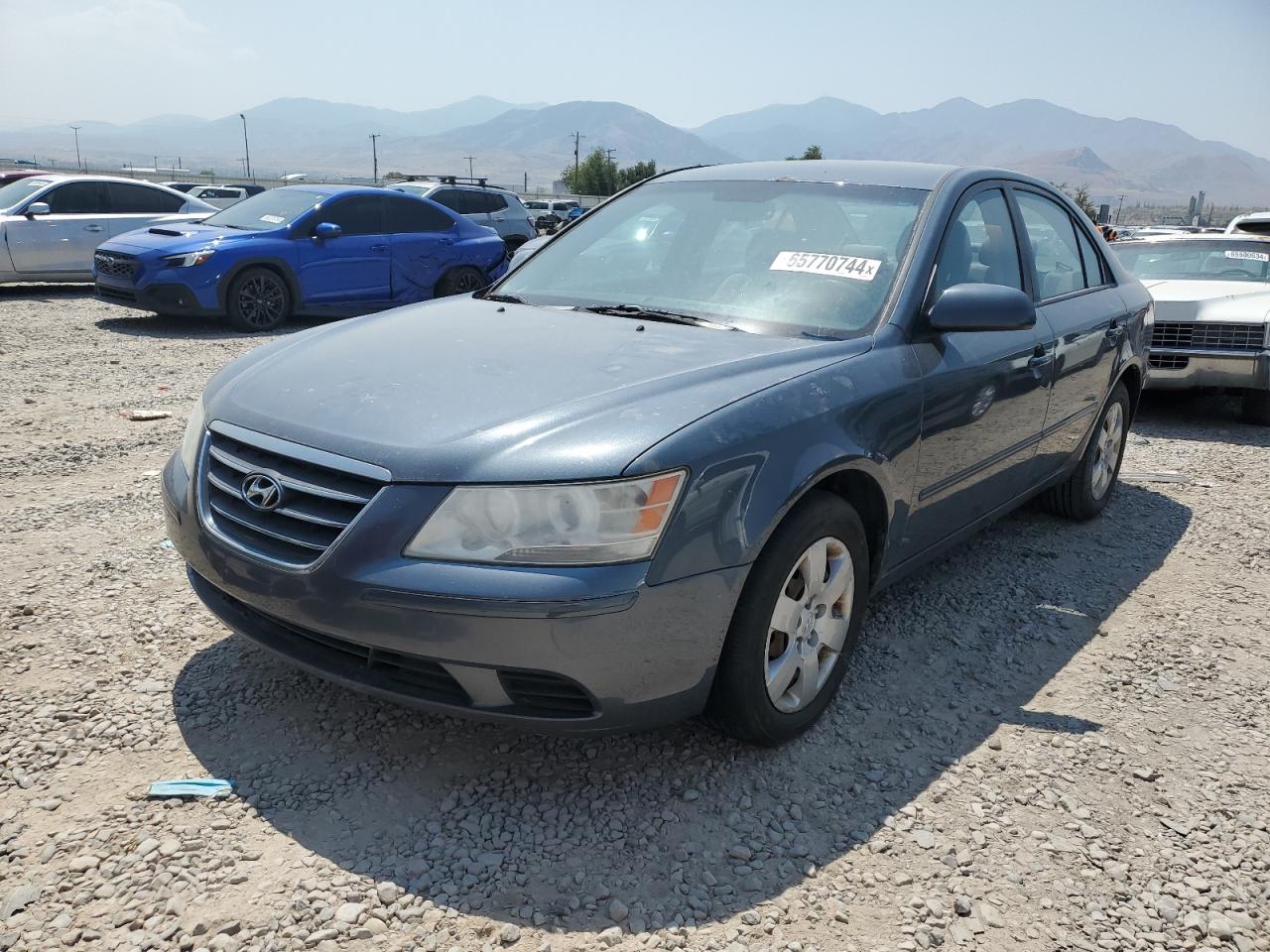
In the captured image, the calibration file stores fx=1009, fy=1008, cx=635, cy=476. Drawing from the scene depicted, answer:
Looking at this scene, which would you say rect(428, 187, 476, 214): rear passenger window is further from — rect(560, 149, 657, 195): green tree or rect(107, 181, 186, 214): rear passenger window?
rect(560, 149, 657, 195): green tree

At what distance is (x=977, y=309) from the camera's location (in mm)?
3145

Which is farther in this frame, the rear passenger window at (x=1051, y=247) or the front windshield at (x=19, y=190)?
the front windshield at (x=19, y=190)

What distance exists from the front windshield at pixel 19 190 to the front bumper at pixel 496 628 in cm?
1239

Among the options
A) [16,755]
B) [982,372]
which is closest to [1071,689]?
[982,372]

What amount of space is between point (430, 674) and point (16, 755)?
122 centimetres

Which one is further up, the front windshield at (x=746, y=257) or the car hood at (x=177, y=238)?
the front windshield at (x=746, y=257)

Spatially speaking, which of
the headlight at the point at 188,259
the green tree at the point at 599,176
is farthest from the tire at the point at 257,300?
the green tree at the point at 599,176

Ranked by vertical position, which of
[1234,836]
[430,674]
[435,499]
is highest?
[435,499]

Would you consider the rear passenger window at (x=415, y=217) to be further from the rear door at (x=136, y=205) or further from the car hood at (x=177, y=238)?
the rear door at (x=136, y=205)

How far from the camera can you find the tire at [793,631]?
2.55 m

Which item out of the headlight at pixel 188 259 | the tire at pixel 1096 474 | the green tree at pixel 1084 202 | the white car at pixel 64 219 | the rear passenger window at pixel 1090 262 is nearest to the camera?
the rear passenger window at pixel 1090 262

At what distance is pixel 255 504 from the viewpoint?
251 centimetres

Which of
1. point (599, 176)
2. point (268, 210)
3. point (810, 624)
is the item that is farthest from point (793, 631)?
point (599, 176)

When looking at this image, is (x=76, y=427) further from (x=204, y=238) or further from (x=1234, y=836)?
(x=1234, y=836)
